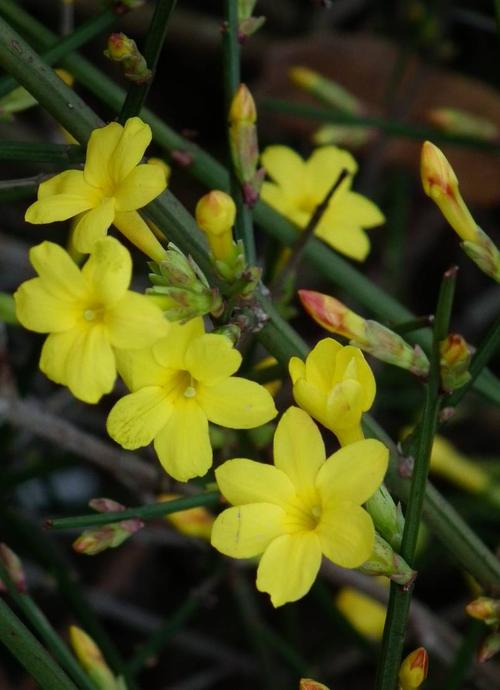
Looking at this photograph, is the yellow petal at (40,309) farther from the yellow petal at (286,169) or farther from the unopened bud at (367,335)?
the yellow petal at (286,169)

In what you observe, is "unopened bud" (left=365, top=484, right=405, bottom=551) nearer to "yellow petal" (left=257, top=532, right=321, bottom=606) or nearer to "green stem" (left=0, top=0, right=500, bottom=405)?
"yellow petal" (left=257, top=532, right=321, bottom=606)

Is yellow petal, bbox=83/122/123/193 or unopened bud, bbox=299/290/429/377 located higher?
yellow petal, bbox=83/122/123/193

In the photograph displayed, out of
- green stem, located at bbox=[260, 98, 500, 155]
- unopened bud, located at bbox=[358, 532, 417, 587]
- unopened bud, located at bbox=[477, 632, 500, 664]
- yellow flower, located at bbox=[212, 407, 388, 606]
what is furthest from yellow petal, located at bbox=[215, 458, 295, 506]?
green stem, located at bbox=[260, 98, 500, 155]

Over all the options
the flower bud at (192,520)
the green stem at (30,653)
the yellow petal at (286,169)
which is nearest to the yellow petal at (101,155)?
the green stem at (30,653)

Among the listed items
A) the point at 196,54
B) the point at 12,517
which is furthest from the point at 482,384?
the point at 196,54

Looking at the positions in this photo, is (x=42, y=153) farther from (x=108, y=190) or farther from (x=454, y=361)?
(x=454, y=361)

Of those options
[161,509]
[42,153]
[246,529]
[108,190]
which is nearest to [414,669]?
[246,529]
